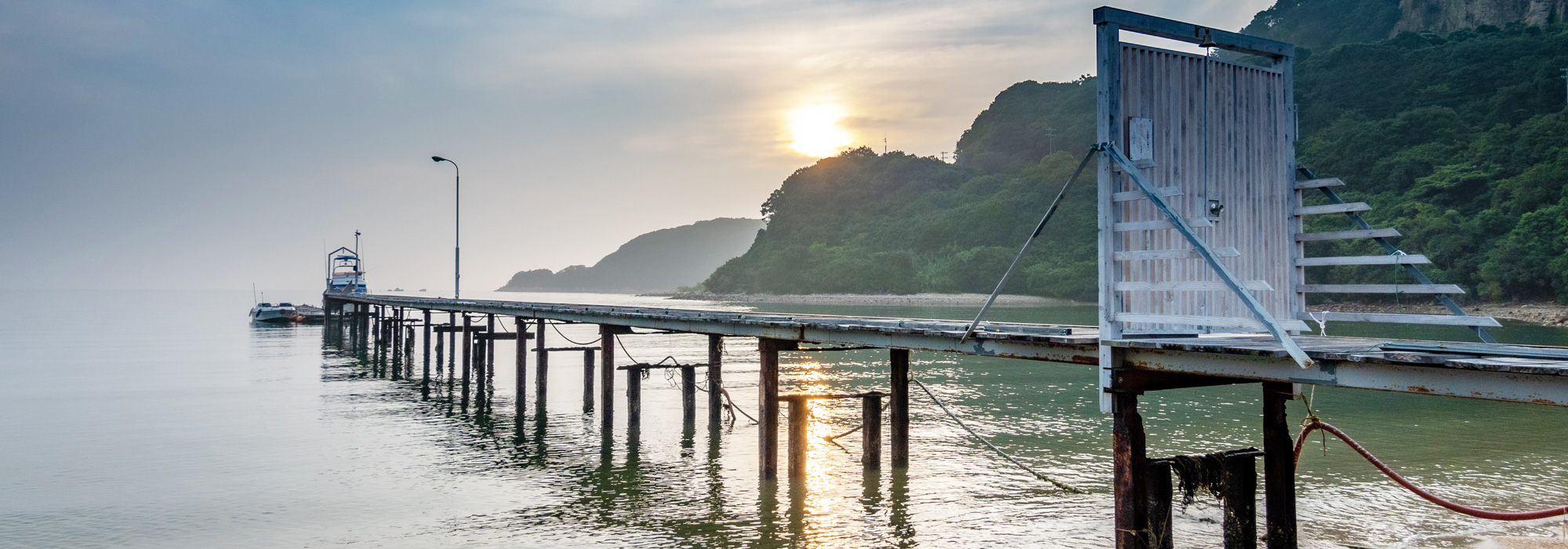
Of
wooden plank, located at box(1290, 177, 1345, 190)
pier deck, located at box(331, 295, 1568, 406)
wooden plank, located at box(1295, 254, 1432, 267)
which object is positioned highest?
wooden plank, located at box(1290, 177, 1345, 190)

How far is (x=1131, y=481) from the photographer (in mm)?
9195

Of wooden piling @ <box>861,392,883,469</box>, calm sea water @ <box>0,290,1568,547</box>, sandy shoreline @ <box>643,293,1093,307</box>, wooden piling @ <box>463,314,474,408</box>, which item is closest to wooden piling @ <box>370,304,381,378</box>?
wooden piling @ <box>463,314,474,408</box>

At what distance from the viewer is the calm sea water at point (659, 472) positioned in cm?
1370

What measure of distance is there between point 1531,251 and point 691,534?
76.8 meters

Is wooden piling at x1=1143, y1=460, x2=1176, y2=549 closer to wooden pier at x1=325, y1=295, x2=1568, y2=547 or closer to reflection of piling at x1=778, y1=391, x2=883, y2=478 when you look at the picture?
wooden pier at x1=325, y1=295, x2=1568, y2=547

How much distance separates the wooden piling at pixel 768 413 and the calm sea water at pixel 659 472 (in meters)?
Result: 0.57

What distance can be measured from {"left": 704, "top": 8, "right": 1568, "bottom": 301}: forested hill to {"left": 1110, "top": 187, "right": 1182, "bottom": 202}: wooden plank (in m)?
74.7

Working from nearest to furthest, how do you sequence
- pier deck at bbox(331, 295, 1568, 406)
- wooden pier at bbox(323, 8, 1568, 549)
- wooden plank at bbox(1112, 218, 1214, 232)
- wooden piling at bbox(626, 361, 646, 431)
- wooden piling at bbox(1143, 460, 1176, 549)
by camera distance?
pier deck at bbox(331, 295, 1568, 406), wooden pier at bbox(323, 8, 1568, 549), wooden plank at bbox(1112, 218, 1214, 232), wooden piling at bbox(1143, 460, 1176, 549), wooden piling at bbox(626, 361, 646, 431)

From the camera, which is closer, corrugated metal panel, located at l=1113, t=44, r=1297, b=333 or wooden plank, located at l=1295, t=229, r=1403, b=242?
corrugated metal panel, located at l=1113, t=44, r=1297, b=333

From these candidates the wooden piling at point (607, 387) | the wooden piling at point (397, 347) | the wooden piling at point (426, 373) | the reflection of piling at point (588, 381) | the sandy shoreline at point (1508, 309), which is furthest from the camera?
the sandy shoreline at point (1508, 309)

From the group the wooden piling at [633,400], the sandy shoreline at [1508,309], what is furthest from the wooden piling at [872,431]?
the sandy shoreline at [1508,309]

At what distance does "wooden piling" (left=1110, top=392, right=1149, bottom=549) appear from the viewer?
912 centimetres

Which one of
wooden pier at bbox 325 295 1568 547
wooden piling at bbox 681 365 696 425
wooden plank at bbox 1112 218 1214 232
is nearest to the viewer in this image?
wooden pier at bbox 325 295 1568 547

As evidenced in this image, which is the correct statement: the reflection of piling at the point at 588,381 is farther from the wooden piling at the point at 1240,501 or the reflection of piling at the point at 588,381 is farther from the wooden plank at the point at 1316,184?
the wooden plank at the point at 1316,184
